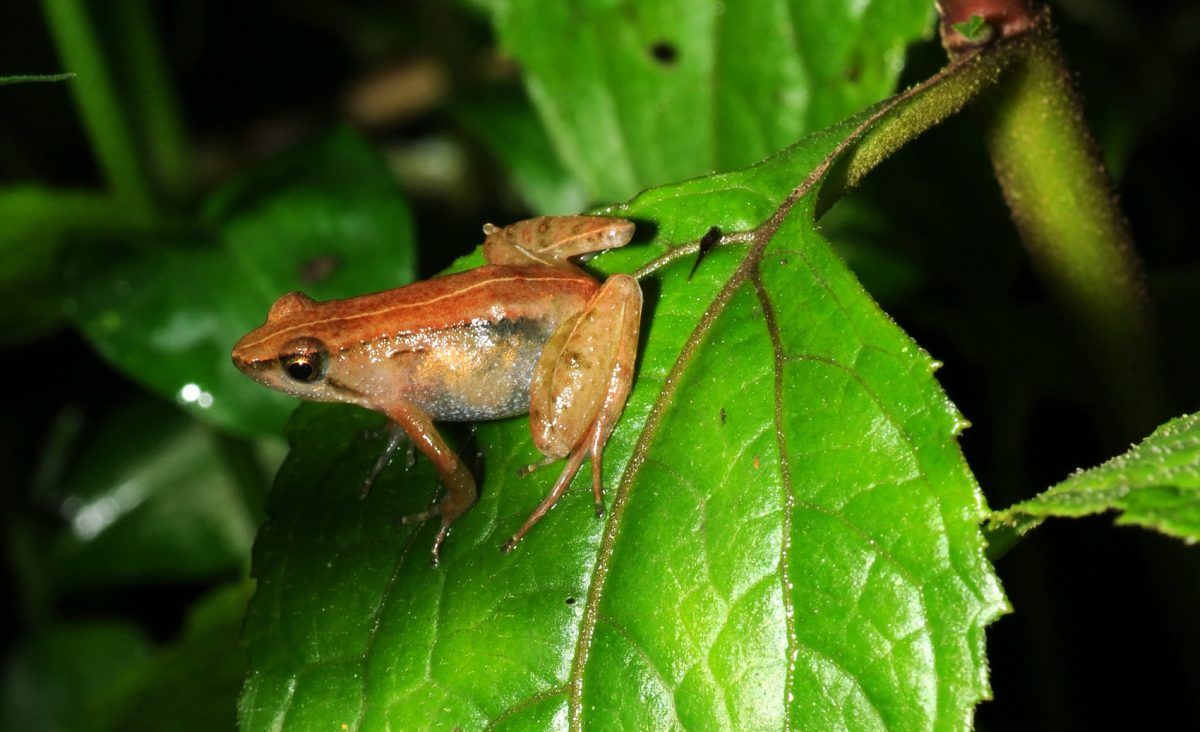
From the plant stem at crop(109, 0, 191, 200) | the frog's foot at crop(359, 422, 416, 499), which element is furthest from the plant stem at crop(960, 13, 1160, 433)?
the plant stem at crop(109, 0, 191, 200)

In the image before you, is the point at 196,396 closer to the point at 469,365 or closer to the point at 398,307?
the point at 398,307

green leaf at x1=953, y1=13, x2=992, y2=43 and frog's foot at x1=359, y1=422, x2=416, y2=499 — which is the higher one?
green leaf at x1=953, y1=13, x2=992, y2=43

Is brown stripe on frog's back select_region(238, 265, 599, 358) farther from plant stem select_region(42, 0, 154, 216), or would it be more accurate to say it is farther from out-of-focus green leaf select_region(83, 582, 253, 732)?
plant stem select_region(42, 0, 154, 216)

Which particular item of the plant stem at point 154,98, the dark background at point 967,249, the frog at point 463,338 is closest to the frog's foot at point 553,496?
the frog at point 463,338

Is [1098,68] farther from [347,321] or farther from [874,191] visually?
[347,321]

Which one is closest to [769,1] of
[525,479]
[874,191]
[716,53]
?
[716,53]

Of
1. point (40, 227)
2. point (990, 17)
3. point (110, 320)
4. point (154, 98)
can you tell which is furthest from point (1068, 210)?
point (154, 98)

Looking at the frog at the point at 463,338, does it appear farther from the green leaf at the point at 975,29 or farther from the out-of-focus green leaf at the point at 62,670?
the out-of-focus green leaf at the point at 62,670
